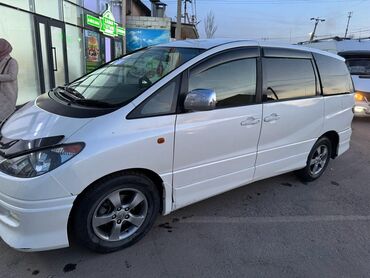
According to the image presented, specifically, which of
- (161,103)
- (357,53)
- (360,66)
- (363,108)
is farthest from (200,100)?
(357,53)

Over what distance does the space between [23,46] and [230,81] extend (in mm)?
7475

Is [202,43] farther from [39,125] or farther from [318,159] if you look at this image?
[318,159]

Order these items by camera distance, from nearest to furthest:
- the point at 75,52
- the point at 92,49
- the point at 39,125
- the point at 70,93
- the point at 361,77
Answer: the point at 39,125
the point at 70,93
the point at 361,77
the point at 75,52
the point at 92,49

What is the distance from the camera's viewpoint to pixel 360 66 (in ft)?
32.4

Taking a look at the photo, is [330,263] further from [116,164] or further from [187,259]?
[116,164]

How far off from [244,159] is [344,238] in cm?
121

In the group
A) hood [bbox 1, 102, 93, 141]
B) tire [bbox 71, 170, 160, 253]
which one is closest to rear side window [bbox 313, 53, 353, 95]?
tire [bbox 71, 170, 160, 253]

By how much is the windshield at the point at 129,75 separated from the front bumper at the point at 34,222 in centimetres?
94

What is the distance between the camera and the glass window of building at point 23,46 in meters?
8.21

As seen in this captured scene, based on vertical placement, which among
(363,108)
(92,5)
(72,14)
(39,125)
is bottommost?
(363,108)

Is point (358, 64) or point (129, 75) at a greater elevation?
point (129, 75)

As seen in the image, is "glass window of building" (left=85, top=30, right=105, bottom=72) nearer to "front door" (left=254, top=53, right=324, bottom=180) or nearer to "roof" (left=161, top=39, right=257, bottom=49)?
"roof" (left=161, top=39, right=257, bottom=49)

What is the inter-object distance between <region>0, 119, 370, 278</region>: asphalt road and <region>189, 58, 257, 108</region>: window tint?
1225 millimetres

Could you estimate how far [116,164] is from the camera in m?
2.56
